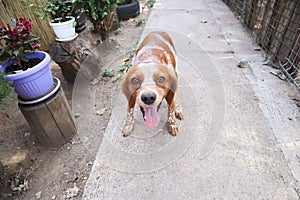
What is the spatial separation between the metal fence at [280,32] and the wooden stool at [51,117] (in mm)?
2734

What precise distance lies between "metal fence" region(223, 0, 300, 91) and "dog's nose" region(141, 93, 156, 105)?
202cm

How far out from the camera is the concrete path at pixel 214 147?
161cm

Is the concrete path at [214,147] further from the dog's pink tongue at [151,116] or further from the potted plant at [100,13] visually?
the potted plant at [100,13]

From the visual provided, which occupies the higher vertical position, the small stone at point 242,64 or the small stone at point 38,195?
the small stone at point 242,64

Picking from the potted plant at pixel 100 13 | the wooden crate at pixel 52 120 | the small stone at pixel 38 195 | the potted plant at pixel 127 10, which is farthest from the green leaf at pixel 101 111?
the potted plant at pixel 127 10

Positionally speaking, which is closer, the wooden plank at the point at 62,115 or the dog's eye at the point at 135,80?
the dog's eye at the point at 135,80

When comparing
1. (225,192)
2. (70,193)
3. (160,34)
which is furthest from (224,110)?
(70,193)

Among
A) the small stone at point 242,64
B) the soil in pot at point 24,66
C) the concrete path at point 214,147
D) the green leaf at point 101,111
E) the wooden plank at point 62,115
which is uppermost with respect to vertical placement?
the soil in pot at point 24,66

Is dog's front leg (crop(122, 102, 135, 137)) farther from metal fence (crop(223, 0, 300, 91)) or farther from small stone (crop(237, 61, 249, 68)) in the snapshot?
metal fence (crop(223, 0, 300, 91))

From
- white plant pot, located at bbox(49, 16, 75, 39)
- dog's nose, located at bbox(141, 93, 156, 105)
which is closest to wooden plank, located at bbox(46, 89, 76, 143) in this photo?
dog's nose, located at bbox(141, 93, 156, 105)

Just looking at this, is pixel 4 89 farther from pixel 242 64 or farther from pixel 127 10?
pixel 127 10

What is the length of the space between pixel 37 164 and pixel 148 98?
54.6 inches

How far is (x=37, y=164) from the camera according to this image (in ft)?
6.50

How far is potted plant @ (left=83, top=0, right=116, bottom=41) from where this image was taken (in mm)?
3211
